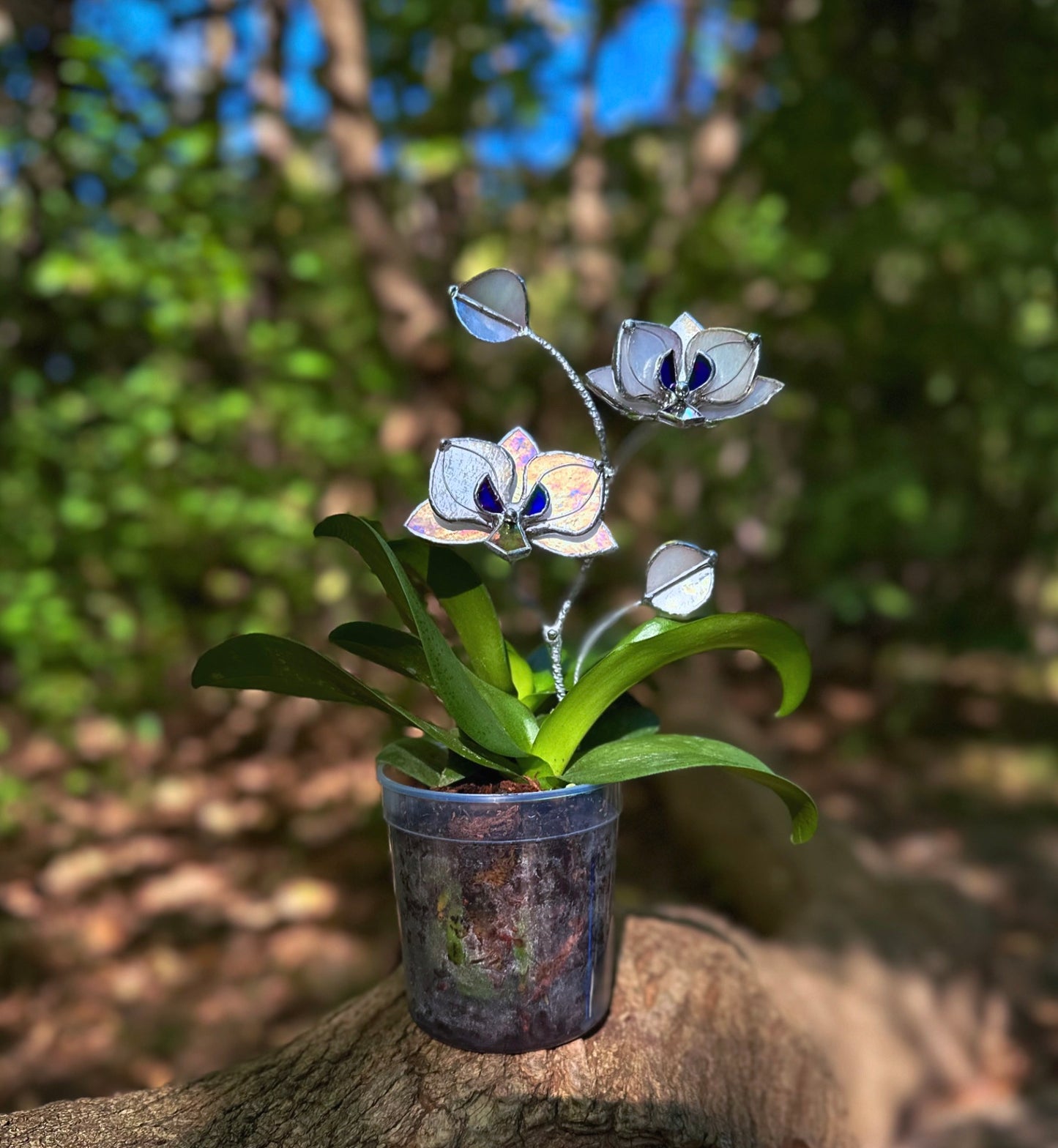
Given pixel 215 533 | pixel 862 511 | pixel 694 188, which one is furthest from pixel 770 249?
pixel 215 533

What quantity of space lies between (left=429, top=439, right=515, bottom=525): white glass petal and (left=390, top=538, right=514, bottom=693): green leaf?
15 cm

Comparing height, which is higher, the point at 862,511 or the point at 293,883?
the point at 862,511

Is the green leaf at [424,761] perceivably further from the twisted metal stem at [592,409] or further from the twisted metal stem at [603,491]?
the twisted metal stem at [592,409]

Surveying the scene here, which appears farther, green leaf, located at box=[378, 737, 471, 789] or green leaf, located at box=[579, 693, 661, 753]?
green leaf, located at box=[579, 693, 661, 753]

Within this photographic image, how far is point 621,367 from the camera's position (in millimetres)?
1093

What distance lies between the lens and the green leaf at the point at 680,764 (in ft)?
3.52

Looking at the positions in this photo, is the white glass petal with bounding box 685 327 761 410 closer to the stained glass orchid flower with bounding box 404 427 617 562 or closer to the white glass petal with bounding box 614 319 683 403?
the white glass petal with bounding box 614 319 683 403

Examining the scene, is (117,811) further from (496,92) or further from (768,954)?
(496,92)

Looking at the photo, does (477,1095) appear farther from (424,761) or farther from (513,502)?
(513,502)

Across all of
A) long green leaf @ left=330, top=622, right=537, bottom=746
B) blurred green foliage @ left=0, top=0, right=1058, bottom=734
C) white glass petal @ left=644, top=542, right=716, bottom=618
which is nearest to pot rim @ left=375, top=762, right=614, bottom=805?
long green leaf @ left=330, top=622, right=537, bottom=746

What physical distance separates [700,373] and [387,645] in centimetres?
47

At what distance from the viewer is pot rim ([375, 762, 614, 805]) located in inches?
41.4

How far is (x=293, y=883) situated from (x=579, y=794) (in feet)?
7.18

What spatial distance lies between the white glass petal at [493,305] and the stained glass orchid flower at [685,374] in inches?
4.2
